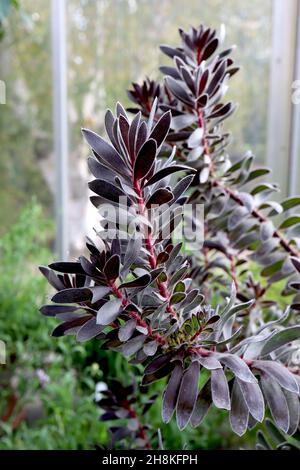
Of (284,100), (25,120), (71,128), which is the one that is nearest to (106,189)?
(284,100)

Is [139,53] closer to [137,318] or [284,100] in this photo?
[284,100]

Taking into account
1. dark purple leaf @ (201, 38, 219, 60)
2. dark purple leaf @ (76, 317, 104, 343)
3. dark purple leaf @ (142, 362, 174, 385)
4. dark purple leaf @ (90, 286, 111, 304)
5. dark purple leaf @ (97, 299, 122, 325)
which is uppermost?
dark purple leaf @ (201, 38, 219, 60)

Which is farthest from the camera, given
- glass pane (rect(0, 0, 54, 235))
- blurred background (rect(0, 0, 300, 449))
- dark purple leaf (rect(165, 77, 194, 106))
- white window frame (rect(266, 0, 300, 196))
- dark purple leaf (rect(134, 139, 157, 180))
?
glass pane (rect(0, 0, 54, 235))

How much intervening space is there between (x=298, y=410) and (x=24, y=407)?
1.07 metres

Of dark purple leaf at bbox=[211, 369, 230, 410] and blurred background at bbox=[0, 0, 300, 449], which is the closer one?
dark purple leaf at bbox=[211, 369, 230, 410]

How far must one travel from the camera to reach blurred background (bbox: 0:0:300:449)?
1271mm

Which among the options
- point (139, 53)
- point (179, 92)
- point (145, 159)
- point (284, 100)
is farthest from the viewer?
point (139, 53)

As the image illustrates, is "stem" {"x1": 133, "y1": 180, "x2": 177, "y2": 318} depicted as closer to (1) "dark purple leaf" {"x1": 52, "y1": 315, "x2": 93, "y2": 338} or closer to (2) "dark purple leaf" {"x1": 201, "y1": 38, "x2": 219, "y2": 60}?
(1) "dark purple leaf" {"x1": 52, "y1": 315, "x2": 93, "y2": 338}

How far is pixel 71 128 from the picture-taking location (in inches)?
76.4

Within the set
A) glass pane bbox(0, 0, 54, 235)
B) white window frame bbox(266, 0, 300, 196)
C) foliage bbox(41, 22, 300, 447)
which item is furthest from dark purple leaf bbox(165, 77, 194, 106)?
glass pane bbox(0, 0, 54, 235)

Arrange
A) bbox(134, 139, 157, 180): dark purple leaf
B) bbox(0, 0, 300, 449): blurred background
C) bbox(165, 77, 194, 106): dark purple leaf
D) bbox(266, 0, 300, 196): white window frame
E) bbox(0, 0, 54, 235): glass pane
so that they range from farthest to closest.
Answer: bbox(0, 0, 54, 235): glass pane
bbox(266, 0, 300, 196): white window frame
bbox(0, 0, 300, 449): blurred background
bbox(165, 77, 194, 106): dark purple leaf
bbox(134, 139, 157, 180): dark purple leaf

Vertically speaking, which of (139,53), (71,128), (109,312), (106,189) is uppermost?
(139,53)

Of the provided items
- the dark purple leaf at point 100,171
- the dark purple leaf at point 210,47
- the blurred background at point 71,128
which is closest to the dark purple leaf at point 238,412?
the dark purple leaf at point 100,171

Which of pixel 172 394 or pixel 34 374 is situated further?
pixel 34 374
